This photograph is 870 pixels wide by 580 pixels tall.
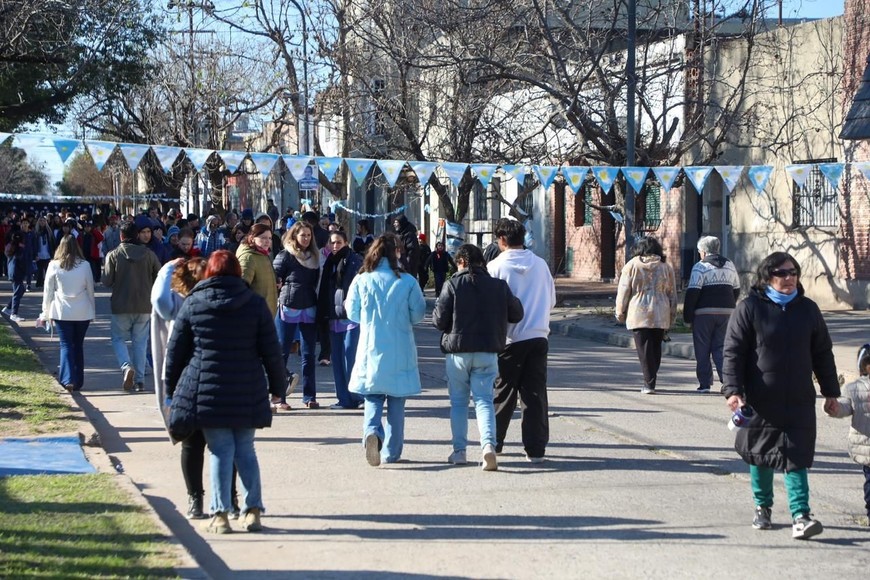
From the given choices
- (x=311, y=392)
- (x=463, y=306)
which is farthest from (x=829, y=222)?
(x=463, y=306)

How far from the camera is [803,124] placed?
76.0 feet

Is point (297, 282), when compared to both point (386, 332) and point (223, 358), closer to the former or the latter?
point (386, 332)

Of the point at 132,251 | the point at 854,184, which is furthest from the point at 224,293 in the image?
the point at 854,184

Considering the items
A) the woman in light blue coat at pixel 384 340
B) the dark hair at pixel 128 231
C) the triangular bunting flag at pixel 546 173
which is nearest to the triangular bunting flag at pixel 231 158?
the dark hair at pixel 128 231

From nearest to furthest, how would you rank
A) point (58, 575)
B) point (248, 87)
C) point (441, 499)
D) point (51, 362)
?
point (58, 575) → point (441, 499) → point (51, 362) → point (248, 87)

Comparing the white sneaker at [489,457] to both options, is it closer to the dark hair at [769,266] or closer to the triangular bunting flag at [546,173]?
the dark hair at [769,266]

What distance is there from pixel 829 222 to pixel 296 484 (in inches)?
674

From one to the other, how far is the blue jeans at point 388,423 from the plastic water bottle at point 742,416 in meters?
2.70

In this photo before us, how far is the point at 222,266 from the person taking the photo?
6.72 meters

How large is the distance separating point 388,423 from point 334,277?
3.02 meters

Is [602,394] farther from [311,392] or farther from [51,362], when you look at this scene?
[51,362]

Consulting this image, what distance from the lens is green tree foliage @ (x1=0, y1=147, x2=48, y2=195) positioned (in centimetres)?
9294

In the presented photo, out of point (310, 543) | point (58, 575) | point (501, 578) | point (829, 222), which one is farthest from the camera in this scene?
point (829, 222)

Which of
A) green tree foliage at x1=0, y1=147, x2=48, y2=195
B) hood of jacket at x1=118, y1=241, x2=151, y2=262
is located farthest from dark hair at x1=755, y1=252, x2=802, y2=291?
green tree foliage at x1=0, y1=147, x2=48, y2=195
